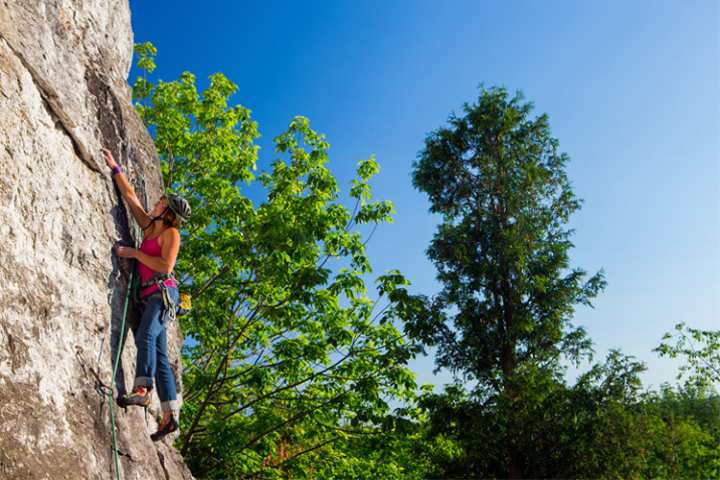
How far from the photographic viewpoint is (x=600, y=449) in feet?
43.3

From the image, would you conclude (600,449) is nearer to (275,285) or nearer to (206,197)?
(275,285)

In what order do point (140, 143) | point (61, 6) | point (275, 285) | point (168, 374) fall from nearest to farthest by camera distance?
point (168, 374), point (61, 6), point (140, 143), point (275, 285)

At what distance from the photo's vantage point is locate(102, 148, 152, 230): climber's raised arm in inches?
229

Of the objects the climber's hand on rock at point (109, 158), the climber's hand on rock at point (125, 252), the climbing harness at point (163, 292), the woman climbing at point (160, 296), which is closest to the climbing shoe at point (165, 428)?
the woman climbing at point (160, 296)

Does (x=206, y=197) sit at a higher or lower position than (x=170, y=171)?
lower

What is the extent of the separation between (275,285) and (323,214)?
171 cm

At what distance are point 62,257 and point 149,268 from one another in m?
0.95

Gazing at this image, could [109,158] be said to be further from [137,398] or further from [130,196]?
[137,398]

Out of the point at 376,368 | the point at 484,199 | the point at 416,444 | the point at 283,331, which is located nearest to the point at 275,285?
the point at 283,331

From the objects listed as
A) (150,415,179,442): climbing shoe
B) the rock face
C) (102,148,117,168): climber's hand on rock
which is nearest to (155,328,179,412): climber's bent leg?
(150,415,179,442): climbing shoe

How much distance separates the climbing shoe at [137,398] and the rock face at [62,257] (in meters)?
0.12

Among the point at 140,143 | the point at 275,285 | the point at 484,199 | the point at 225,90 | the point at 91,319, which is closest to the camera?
the point at 91,319

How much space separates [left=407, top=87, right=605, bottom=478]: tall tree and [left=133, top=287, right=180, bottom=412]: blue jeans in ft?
28.0

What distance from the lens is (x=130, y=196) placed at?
583 cm
